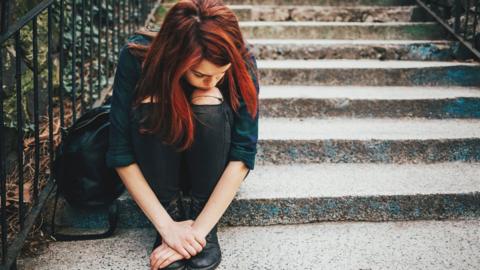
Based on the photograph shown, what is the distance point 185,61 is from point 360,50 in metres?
2.18

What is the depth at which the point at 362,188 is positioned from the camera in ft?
7.05

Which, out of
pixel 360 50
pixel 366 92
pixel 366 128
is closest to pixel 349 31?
pixel 360 50

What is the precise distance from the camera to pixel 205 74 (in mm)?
1576

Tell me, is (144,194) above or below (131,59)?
below

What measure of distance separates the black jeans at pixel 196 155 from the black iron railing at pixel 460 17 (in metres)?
2.24

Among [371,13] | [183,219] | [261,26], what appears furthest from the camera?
[371,13]

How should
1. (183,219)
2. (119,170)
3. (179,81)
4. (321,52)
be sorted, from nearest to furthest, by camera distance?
(179,81), (119,170), (183,219), (321,52)

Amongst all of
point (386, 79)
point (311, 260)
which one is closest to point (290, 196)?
point (311, 260)

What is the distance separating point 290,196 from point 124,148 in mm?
741

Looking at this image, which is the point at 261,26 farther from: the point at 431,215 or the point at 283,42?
the point at 431,215

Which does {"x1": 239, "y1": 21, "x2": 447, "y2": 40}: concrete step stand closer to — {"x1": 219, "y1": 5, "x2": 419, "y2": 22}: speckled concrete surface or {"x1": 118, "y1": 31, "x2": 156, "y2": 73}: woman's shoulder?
{"x1": 219, "y1": 5, "x2": 419, "y2": 22}: speckled concrete surface

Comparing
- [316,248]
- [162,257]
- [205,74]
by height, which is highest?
[205,74]

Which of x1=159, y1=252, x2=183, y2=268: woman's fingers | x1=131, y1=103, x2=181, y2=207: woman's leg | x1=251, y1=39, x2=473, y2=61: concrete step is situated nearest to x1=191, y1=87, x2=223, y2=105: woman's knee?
x1=131, y1=103, x2=181, y2=207: woman's leg

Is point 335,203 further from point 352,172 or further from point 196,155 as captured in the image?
point 196,155
